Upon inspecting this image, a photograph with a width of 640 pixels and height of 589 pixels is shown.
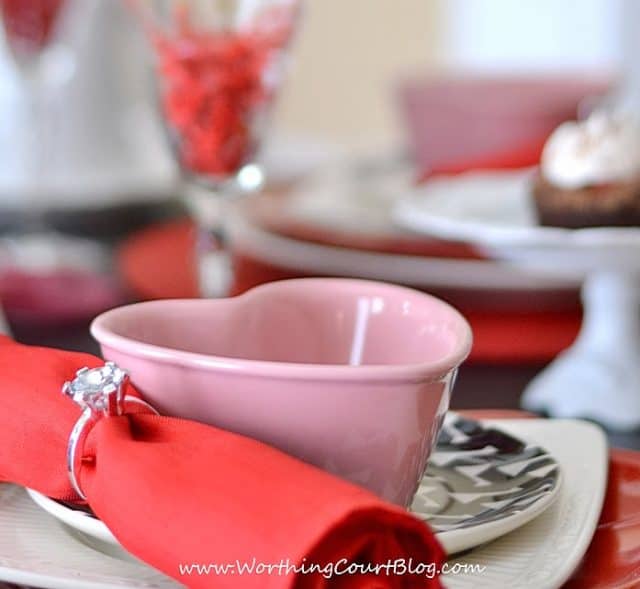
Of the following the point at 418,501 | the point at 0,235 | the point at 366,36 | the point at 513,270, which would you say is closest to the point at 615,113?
the point at 513,270

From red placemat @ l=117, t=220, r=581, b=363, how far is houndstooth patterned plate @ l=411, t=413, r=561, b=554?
0.26 meters

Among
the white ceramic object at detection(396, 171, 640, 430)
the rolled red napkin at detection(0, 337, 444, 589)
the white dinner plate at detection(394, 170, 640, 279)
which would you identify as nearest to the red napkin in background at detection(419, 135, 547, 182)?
the white dinner plate at detection(394, 170, 640, 279)

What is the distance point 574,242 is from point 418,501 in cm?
25

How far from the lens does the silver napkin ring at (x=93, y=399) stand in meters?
0.31

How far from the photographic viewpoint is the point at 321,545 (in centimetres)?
26

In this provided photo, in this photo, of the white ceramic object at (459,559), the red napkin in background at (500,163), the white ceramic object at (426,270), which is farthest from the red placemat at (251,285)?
the white ceramic object at (459,559)

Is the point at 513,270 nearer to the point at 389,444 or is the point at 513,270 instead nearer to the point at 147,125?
the point at 389,444

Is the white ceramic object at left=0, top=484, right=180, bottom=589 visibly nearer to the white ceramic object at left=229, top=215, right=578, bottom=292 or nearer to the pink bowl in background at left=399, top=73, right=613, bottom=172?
the white ceramic object at left=229, top=215, right=578, bottom=292

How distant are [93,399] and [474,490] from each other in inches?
4.8

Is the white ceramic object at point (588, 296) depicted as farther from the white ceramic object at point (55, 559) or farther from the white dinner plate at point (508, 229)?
the white ceramic object at point (55, 559)

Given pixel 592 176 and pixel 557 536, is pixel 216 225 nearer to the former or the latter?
pixel 592 176

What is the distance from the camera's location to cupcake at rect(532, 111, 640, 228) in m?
0.66

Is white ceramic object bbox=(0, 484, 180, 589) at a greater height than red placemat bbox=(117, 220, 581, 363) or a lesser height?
greater

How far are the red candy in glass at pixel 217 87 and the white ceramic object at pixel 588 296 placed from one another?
11 cm
